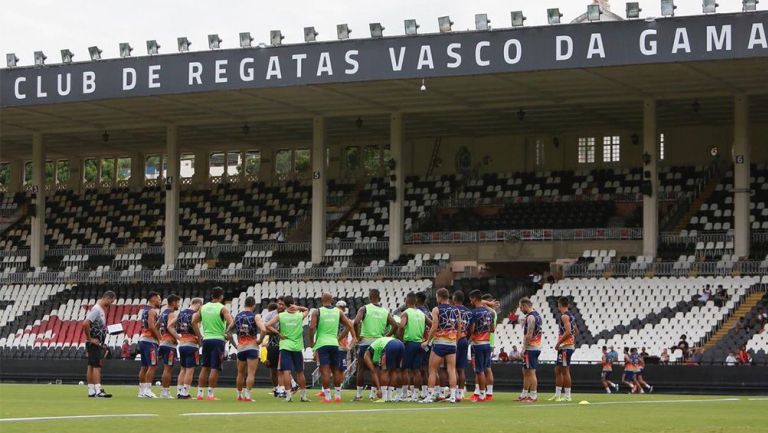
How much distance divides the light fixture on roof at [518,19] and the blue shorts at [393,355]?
1812 centimetres

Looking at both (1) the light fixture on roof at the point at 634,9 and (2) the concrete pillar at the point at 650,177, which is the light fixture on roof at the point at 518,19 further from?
(2) the concrete pillar at the point at 650,177

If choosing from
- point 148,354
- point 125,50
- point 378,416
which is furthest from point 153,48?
point 378,416

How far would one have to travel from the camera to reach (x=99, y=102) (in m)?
47.7

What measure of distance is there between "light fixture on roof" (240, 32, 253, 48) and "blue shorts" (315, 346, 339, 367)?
21.1m

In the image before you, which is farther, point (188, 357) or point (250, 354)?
point (188, 357)

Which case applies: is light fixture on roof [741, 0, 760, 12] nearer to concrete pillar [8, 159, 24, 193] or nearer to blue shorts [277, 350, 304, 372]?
blue shorts [277, 350, 304, 372]

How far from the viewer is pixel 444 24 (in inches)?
1620

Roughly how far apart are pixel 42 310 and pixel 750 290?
2387cm

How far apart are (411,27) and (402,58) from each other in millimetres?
892

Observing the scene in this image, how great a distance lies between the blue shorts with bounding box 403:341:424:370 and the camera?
23750 mm

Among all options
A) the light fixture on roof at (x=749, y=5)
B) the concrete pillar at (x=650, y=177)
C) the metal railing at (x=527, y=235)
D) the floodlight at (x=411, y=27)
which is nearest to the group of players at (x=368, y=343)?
the light fixture on roof at (x=749, y=5)

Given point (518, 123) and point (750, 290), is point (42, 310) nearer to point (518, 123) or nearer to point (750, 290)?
point (518, 123)

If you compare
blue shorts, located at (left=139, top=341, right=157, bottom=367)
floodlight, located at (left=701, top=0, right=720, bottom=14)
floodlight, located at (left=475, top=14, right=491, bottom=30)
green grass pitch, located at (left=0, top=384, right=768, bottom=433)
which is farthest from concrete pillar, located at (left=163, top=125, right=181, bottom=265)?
green grass pitch, located at (left=0, top=384, right=768, bottom=433)

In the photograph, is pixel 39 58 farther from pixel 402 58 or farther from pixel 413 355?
pixel 413 355
